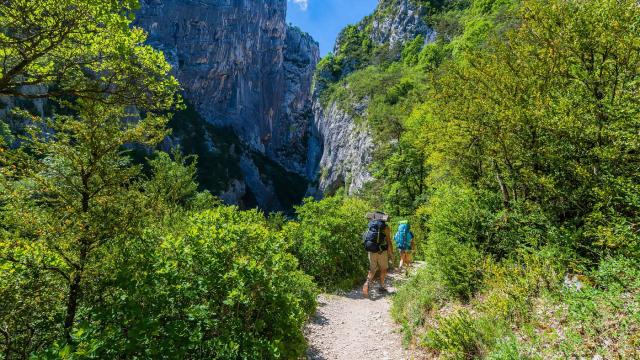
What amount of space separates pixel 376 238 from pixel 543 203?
3.96 metres

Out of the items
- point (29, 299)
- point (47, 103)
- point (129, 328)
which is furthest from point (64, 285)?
point (47, 103)

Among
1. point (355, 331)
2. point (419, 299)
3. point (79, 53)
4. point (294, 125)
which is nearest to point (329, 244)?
point (355, 331)

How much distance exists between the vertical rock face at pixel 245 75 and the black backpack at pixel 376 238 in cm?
7065

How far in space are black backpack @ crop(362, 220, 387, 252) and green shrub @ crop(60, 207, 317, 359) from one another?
4.41 metres

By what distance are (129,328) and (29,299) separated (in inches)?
45.4

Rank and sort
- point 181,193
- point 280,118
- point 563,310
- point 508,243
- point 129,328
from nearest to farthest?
point 129,328 → point 563,310 → point 508,243 → point 181,193 → point 280,118

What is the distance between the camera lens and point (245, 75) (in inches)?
3885

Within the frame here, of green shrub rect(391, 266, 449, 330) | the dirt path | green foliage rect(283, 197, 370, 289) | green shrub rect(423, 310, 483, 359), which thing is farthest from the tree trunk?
green foliage rect(283, 197, 370, 289)

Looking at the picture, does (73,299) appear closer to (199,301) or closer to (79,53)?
(199,301)

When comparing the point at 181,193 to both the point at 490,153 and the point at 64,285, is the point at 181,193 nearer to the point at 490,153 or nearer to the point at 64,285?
the point at 64,285

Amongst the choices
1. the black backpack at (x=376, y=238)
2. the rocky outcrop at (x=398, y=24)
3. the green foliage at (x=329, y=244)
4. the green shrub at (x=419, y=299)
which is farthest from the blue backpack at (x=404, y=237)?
the rocky outcrop at (x=398, y=24)

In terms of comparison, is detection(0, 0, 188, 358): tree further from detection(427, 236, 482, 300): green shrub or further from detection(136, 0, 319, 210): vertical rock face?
detection(136, 0, 319, 210): vertical rock face

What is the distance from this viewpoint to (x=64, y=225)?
3434mm

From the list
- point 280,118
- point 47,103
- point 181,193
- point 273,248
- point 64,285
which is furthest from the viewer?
point 280,118
